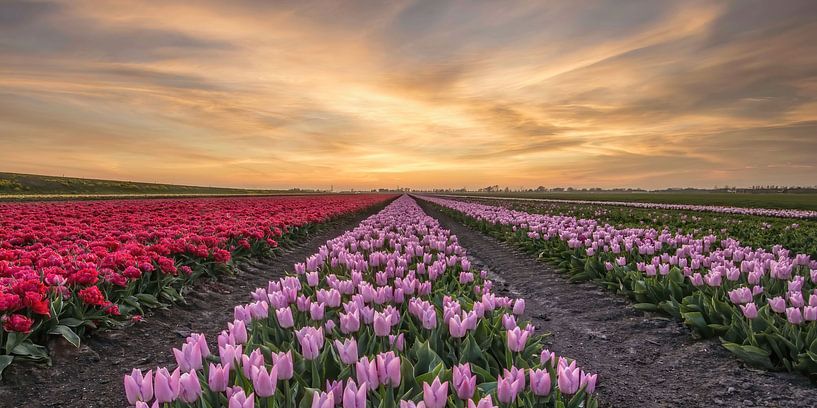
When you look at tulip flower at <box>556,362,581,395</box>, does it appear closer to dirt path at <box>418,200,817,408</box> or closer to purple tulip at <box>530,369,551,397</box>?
purple tulip at <box>530,369,551,397</box>

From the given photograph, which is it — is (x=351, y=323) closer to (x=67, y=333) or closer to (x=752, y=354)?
(x=67, y=333)

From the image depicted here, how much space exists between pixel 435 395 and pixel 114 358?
5186mm

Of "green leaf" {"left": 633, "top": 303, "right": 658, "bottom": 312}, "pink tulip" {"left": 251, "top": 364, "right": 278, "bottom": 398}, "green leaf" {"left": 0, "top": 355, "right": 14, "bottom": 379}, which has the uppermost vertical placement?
"pink tulip" {"left": 251, "top": 364, "right": 278, "bottom": 398}

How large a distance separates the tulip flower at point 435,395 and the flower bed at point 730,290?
401cm

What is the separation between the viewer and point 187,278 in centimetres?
875

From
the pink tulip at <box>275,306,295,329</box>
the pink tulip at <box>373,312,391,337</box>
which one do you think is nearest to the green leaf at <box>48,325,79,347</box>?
the pink tulip at <box>275,306,295,329</box>

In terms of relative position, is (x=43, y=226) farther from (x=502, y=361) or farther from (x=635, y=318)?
(x=635, y=318)

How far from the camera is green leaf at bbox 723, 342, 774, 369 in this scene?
483 cm

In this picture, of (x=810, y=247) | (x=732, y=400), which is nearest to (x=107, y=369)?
(x=732, y=400)

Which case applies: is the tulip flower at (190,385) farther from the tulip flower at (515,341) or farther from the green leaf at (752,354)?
the green leaf at (752,354)

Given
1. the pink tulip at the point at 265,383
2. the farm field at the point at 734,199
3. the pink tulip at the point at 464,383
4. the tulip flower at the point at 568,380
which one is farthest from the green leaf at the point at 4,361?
the farm field at the point at 734,199

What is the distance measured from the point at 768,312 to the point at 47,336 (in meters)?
7.96

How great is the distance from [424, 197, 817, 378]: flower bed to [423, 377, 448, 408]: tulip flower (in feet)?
13.2

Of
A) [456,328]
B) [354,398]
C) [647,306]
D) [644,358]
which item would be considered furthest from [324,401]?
[647,306]
